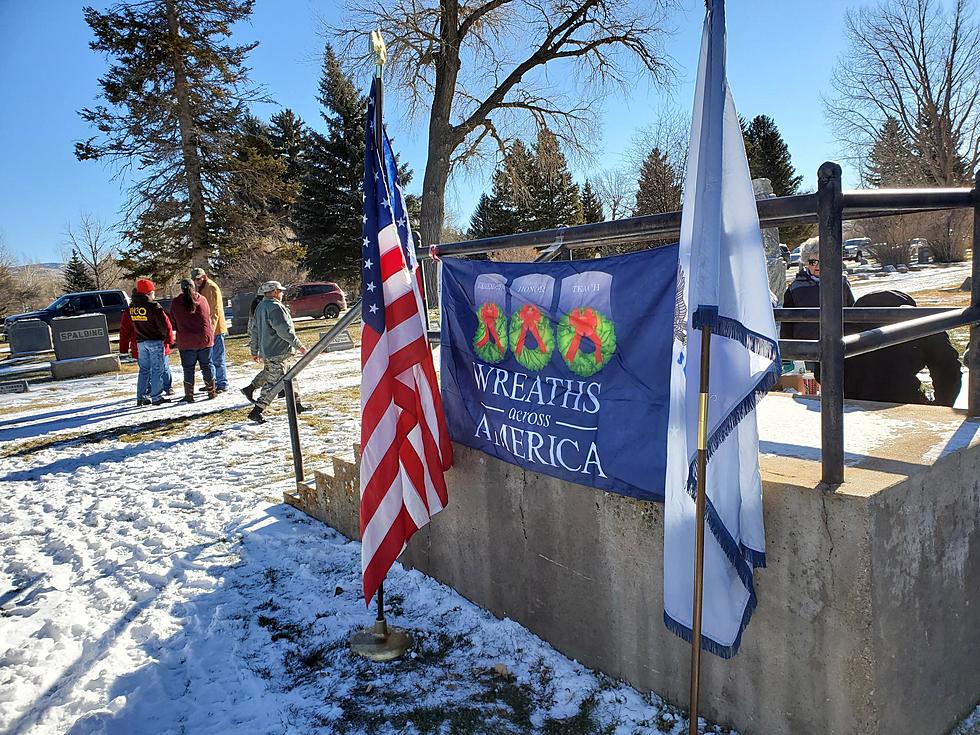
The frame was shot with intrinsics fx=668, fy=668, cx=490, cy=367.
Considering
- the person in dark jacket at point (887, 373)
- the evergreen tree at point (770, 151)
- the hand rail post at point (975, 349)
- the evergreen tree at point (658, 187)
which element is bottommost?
the person in dark jacket at point (887, 373)

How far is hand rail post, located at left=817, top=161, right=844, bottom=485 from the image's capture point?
6.79ft

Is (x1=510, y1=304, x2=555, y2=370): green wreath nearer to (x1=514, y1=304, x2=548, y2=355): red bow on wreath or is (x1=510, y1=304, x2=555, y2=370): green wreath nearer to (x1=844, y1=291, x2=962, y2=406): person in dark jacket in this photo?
(x1=514, y1=304, x2=548, y2=355): red bow on wreath

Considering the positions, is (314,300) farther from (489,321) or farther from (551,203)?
(489,321)

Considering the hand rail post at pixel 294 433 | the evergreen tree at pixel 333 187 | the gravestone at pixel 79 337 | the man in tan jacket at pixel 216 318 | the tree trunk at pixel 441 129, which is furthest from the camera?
the evergreen tree at pixel 333 187

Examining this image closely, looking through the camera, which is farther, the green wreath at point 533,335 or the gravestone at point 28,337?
the gravestone at point 28,337

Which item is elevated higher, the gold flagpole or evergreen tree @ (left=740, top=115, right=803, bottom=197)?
evergreen tree @ (left=740, top=115, right=803, bottom=197)

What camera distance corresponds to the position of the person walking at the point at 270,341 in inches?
329

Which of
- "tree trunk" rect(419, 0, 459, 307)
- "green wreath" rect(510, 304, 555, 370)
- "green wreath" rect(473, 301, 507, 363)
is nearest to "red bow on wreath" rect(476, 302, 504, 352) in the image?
"green wreath" rect(473, 301, 507, 363)

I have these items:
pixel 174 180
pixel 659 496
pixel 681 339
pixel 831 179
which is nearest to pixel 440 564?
pixel 659 496

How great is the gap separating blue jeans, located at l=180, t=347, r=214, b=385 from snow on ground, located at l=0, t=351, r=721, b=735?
11.5 feet

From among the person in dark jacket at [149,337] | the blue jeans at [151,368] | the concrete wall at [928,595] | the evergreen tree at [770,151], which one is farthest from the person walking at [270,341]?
the evergreen tree at [770,151]

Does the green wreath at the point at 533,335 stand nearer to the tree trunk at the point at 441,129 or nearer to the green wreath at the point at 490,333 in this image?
the green wreath at the point at 490,333

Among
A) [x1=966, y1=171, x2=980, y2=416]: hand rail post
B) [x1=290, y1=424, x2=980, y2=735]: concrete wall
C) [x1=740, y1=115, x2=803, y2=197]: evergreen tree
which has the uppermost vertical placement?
[x1=740, y1=115, x2=803, y2=197]: evergreen tree

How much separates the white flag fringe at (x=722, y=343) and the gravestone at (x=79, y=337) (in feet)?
50.0
